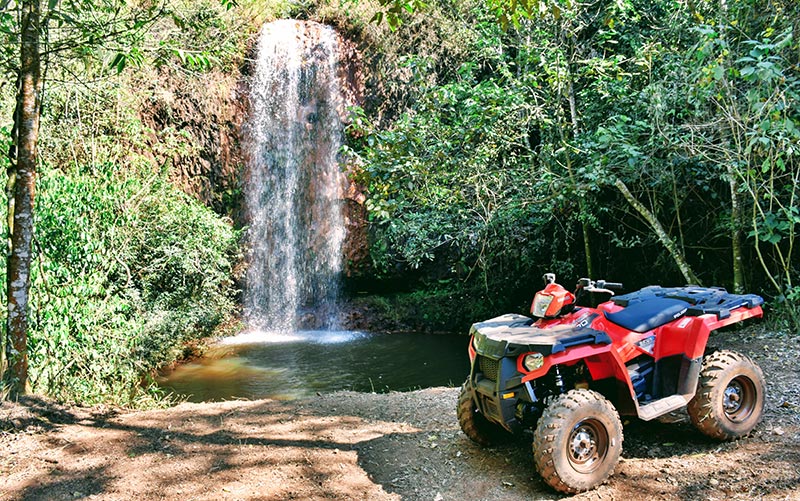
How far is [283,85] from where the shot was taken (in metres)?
14.5

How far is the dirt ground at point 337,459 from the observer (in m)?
3.36

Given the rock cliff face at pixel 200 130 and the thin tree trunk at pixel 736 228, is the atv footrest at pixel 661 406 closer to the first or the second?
the thin tree trunk at pixel 736 228

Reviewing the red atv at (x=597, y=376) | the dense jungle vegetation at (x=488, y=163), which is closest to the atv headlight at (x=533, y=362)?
the red atv at (x=597, y=376)

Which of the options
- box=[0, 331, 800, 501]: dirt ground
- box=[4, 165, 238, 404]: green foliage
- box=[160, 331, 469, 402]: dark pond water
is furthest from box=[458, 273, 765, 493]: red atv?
box=[160, 331, 469, 402]: dark pond water

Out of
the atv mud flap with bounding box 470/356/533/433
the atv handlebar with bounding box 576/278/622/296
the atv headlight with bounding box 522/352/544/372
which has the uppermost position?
the atv handlebar with bounding box 576/278/622/296

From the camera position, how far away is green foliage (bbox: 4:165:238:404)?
6000mm

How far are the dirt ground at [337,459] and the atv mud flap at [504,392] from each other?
410mm

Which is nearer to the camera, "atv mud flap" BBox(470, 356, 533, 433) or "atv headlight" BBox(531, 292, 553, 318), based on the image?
"atv mud flap" BBox(470, 356, 533, 433)

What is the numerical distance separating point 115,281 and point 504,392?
731 centimetres

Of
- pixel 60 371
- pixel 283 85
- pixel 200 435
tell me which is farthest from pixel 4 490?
pixel 283 85

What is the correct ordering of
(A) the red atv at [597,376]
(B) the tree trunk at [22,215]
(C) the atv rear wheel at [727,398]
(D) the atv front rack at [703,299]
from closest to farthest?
(A) the red atv at [597,376]
(C) the atv rear wheel at [727,398]
(D) the atv front rack at [703,299]
(B) the tree trunk at [22,215]

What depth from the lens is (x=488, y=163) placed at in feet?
28.4

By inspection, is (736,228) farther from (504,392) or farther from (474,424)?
(504,392)

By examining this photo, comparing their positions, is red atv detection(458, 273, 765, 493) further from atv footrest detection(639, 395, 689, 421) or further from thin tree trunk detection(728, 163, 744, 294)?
thin tree trunk detection(728, 163, 744, 294)
